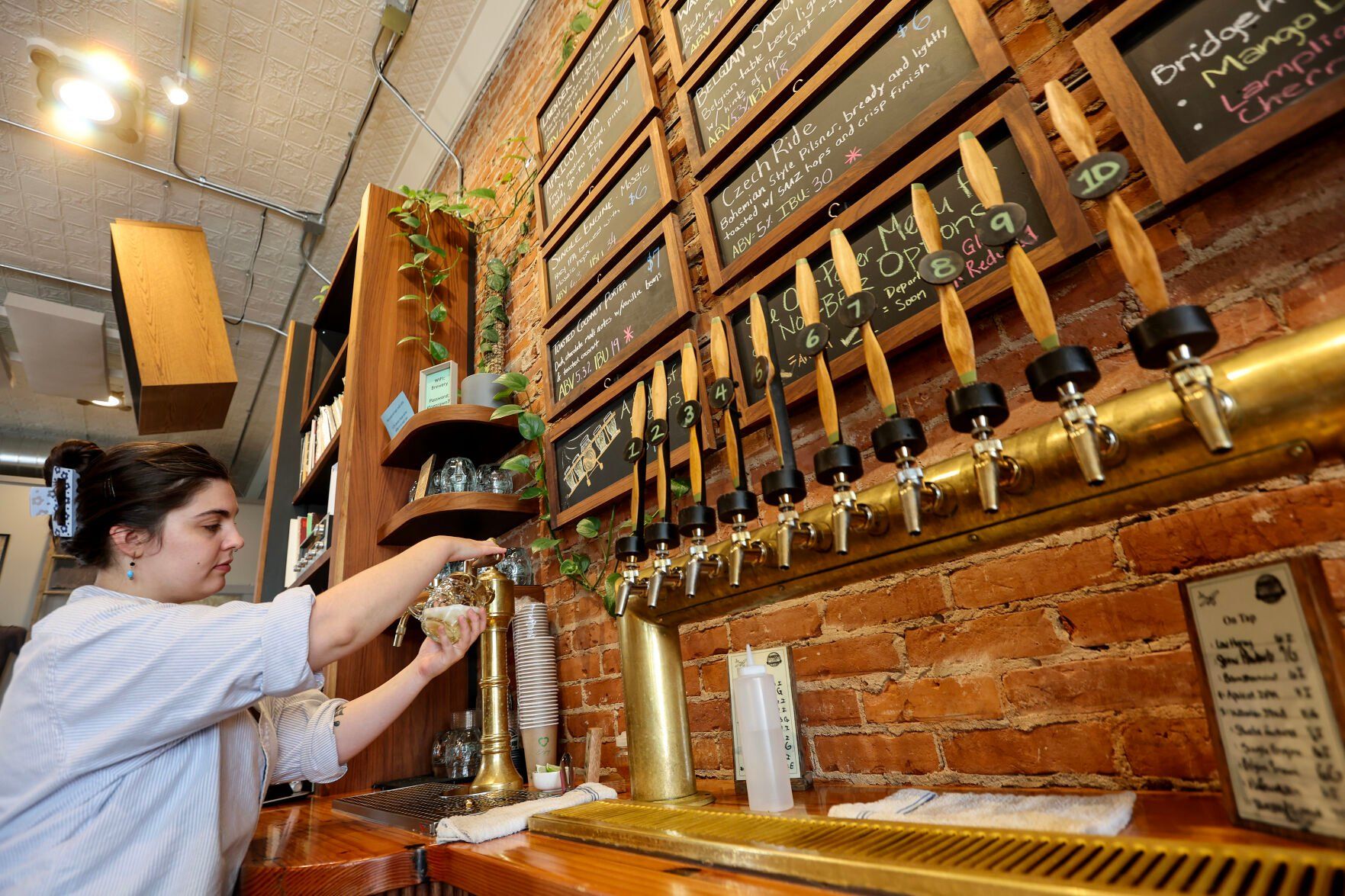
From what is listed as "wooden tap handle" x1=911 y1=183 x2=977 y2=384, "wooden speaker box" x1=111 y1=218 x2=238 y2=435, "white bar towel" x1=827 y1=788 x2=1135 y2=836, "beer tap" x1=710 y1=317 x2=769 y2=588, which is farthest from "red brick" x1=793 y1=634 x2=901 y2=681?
"wooden speaker box" x1=111 y1=218 x2=238 y2=435

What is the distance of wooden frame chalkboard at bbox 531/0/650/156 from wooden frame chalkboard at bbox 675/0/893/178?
43 cm

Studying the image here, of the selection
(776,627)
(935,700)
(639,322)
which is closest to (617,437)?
(639,322)

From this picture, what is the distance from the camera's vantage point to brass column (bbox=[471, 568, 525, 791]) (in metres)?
1.63

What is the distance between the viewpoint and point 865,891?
65 centimetres

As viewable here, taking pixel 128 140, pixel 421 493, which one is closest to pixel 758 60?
pixel 421 493

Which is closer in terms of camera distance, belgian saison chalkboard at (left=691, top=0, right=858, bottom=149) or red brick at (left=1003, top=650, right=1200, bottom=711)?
red brick at (left=1003, top=650, right=1200, bottom=711)

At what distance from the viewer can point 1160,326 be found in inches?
24.0

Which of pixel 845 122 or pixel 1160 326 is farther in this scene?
pixel 845 122

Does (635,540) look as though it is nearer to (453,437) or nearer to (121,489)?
(121,489)

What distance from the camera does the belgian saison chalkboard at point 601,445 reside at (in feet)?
5.66

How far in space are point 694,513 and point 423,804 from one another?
102 centimetres

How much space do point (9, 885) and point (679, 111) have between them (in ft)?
6.68

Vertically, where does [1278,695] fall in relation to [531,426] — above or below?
below

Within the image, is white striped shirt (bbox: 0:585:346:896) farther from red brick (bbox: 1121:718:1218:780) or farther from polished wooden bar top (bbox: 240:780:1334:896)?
red brick (bbox: 1121:718:1218:780)
